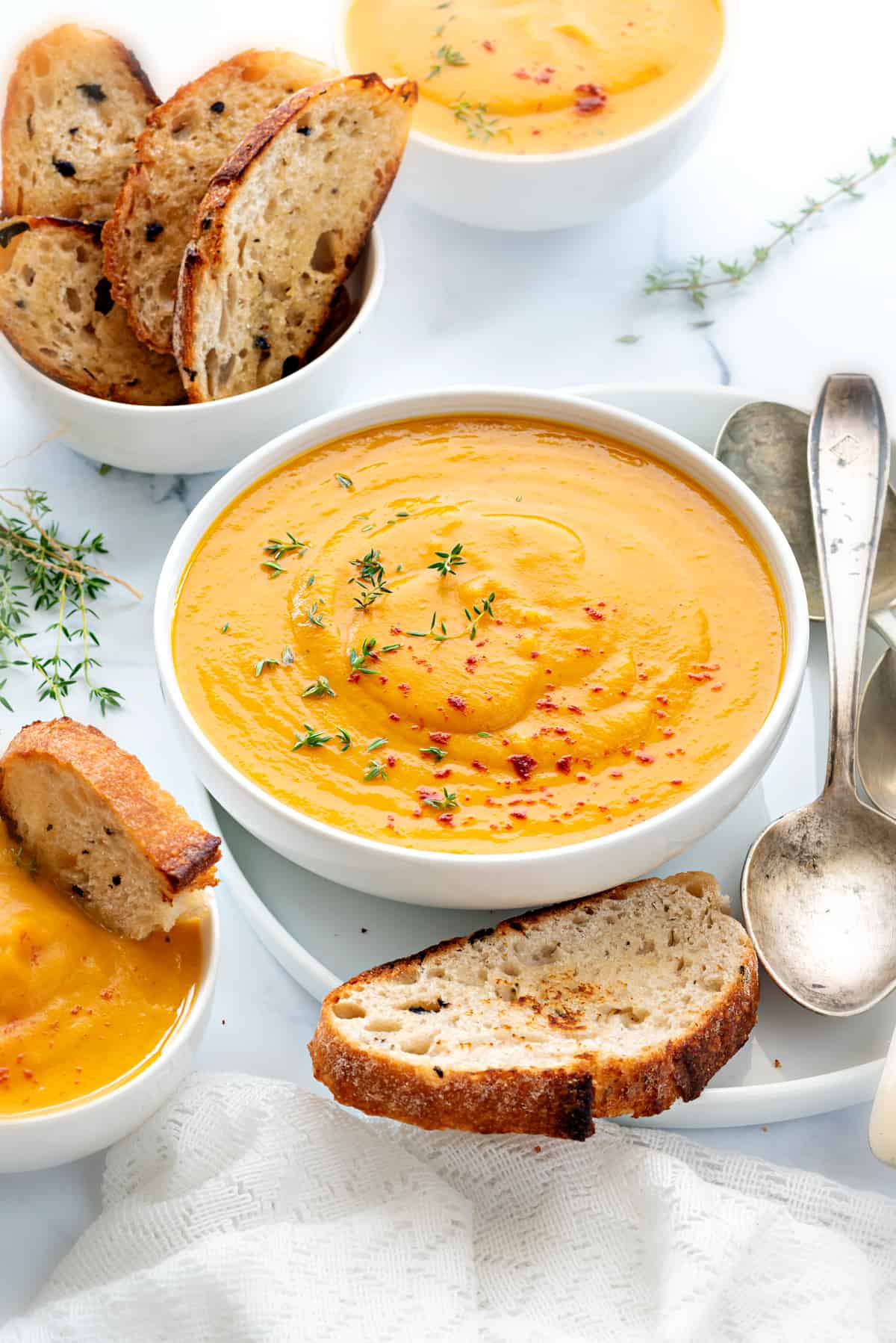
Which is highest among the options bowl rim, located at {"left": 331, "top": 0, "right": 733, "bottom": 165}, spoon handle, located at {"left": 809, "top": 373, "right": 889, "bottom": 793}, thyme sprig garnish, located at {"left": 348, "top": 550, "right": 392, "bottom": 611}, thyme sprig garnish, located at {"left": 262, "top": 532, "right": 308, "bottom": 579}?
bowl rim, located at {"left": 331, "top": 0, "right": 733, "bottom": 165}

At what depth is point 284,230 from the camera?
3387 mm

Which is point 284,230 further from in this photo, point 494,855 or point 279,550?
point 494,855

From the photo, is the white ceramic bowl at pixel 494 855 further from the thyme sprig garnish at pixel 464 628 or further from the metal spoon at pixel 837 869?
the thyme sprig garnish at pixel 464 628

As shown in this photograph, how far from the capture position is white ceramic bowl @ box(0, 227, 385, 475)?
328cm

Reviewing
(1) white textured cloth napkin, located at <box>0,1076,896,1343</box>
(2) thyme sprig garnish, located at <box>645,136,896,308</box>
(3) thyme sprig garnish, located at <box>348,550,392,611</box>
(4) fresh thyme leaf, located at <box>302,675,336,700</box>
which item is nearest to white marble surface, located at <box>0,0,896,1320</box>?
(2) thyme sprig garnish, located at <box>645,136,896,308</box>

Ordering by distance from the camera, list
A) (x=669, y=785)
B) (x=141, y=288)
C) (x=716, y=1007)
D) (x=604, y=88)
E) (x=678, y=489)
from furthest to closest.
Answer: (x=604, y=88), (x=141, y=288), (x=678, y=489), (x=669, y=785), (x=716, y=1007)

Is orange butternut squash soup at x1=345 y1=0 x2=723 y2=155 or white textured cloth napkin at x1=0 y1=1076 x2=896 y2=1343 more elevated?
orange butternut squash soup at x1=345 y1=0 x2=723 y2=155

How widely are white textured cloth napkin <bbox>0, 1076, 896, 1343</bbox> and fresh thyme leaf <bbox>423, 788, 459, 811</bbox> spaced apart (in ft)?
1.78

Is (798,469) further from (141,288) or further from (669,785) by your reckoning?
(141,288)

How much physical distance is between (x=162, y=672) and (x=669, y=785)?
0.96 m

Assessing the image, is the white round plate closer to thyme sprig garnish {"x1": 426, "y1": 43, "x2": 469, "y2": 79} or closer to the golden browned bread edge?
the golden browned bread edge

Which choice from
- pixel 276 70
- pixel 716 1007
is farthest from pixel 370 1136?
pixel 276 70

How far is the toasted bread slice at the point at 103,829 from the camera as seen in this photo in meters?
2.43

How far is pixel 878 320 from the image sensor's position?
4.08 m
